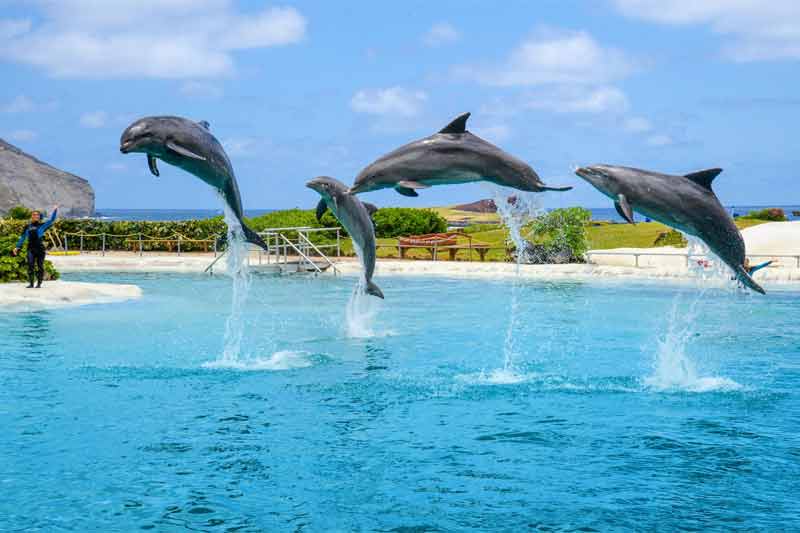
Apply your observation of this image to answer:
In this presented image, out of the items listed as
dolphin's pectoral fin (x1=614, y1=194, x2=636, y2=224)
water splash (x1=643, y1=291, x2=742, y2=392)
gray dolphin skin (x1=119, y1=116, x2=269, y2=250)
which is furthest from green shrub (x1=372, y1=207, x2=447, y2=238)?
dolphin's pectoral fin (x1=614, y1=194, x2=636, y2=224)

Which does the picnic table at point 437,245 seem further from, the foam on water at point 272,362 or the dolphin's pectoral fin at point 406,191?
the dolphin's pectoral fin at point 406,191

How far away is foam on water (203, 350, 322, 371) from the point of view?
13500 mm

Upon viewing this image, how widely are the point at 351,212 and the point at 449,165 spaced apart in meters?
3.78

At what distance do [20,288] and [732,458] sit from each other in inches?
628

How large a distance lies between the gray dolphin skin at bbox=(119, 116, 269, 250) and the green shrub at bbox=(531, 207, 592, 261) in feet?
70.7

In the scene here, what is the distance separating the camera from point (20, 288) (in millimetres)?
19734

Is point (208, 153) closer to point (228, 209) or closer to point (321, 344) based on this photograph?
point (228, 209)

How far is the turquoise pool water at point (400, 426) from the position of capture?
284 inches

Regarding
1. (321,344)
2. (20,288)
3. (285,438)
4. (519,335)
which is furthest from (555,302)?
(285,438)

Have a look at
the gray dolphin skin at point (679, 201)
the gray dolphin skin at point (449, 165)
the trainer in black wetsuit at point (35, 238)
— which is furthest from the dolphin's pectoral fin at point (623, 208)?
the trainer in black wetsuit at point (35, 238)

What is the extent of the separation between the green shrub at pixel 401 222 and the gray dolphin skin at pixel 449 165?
95.6 ft

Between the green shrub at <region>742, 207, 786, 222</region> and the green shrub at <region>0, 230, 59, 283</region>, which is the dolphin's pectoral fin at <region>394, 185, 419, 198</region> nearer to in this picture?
the green shrub at <region>0, 230, 59, 283</region>

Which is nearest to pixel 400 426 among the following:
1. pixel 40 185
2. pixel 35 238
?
pixel 35 238

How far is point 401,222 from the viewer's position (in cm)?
3847
